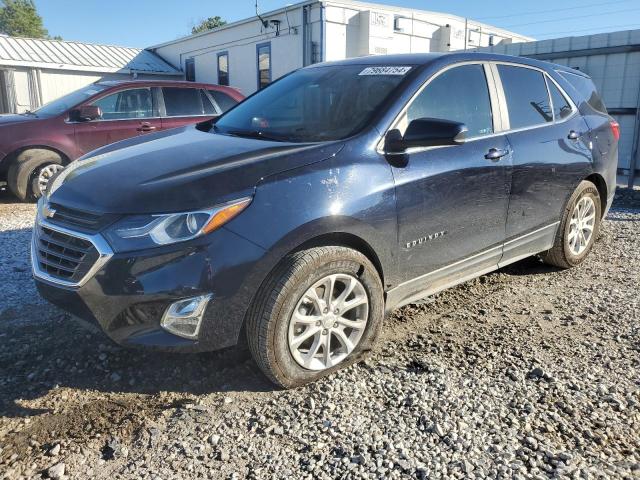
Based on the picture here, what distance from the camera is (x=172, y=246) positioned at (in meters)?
2.51

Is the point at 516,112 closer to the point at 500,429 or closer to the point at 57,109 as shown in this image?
the point at 500,429

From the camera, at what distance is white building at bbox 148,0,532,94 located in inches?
630

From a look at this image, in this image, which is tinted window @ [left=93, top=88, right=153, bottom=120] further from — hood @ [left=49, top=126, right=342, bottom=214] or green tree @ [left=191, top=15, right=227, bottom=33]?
green tree @ [left=191, top=15, right=227, bottom=33]

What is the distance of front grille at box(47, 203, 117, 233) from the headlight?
0.24ft

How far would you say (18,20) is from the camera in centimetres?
6444

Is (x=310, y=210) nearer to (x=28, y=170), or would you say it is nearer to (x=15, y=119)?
(x=28, y=170)

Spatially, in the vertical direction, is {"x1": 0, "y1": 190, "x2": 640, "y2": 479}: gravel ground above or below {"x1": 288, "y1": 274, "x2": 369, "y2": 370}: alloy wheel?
below

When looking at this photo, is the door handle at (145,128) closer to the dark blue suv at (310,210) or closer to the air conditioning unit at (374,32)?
the dark blue suv at (310,210)

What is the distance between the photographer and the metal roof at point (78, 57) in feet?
71.9

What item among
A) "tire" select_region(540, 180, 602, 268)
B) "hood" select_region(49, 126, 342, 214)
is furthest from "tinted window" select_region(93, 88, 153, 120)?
"tire" select_region(540, 180, 602, 268)

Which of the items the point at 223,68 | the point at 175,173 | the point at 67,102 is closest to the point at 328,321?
the point at 175,173

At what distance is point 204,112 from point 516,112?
598cm

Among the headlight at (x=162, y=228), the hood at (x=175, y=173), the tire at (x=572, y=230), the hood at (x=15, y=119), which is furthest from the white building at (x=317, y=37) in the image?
the headlight at (x=162, y=228)

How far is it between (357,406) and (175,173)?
5.00 feet
